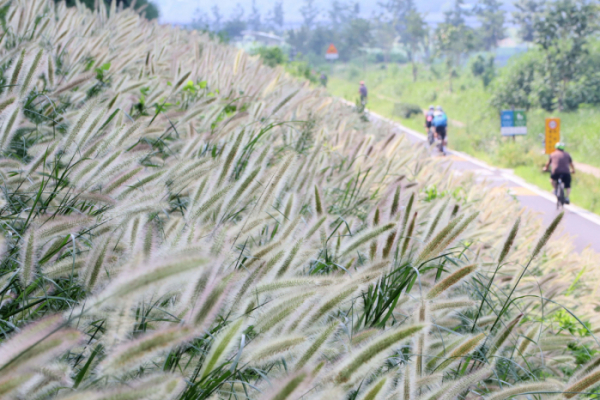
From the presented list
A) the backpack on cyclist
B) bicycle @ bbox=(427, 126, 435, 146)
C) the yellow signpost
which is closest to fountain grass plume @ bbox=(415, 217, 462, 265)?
the yellow signpost

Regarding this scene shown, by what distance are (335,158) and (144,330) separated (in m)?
2.52

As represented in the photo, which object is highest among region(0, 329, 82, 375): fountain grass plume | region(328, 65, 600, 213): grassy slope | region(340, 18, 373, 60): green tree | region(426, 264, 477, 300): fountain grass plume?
region(340, 18, 373, 60): green tree

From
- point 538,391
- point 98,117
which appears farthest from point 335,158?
point 538,391

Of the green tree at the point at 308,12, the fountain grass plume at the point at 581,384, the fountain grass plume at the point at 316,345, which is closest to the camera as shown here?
the fountain grass plume at the point at 316,345

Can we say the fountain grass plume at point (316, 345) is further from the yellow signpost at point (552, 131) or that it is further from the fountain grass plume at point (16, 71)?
the yellow signpost at point (552, 131)

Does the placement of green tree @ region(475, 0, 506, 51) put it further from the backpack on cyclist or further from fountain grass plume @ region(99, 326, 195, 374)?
fountain grass plume @ region(99, 326, 195, 374)

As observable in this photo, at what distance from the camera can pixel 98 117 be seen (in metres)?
1.53

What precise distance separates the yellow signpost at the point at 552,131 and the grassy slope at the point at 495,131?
1177 millimetres

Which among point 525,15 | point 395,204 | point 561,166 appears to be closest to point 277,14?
point 525,15

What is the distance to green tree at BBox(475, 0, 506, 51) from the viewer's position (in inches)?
3086

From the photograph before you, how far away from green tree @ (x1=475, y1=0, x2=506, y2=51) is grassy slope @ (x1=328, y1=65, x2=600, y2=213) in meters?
36.3

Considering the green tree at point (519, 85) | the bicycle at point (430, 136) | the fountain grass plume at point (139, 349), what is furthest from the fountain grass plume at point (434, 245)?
the green tree at point (519, 85)

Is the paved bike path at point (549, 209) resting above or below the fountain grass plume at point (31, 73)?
below

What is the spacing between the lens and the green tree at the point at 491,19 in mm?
78375
